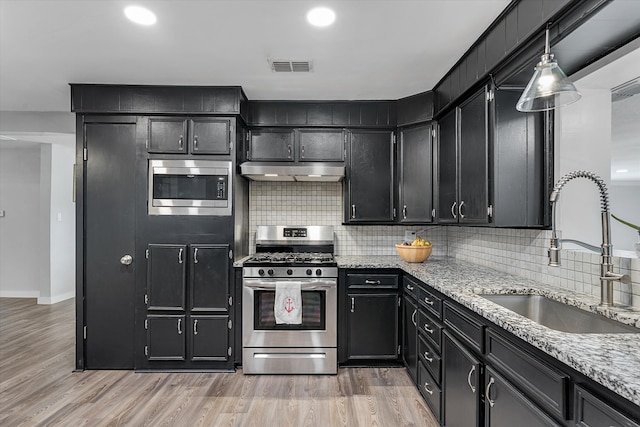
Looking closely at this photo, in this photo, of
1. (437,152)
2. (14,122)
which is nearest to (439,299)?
(437,152)

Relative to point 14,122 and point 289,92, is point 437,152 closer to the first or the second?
point 289,92

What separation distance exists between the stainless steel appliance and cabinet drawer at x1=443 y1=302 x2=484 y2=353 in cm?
122

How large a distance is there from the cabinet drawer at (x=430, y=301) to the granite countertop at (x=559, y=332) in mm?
86

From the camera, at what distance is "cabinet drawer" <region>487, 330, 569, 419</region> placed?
43.6 inches

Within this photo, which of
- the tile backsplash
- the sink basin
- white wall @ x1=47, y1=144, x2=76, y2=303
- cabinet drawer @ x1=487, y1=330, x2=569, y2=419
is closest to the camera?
cabinet drawer @ x1=487, y1=330, x2=569, y2=419

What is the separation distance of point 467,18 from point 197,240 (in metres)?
2.59

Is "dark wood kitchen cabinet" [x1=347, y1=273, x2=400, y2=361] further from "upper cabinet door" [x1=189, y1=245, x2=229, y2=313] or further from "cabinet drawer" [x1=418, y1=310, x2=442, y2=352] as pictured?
"upper cabinet door" [x1=189, y1=245, x2=229, y2=313]

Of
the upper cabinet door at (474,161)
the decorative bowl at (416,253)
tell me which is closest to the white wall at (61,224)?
the decorative bowl at (416,253)

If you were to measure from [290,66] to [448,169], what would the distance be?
1.52 metres

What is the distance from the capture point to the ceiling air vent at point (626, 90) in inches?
64.9

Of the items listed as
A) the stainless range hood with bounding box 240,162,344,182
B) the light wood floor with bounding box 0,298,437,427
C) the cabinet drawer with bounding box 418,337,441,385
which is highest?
the stainless range hood with bounding box 240,162,344,182

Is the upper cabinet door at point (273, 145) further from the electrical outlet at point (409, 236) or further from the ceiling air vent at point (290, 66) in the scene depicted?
the electrical outlet at point (409, 236)

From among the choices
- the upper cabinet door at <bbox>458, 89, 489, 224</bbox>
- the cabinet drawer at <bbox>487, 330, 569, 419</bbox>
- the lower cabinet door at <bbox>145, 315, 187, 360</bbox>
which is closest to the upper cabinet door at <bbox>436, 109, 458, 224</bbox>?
the upper cabinet door at <bbox>458, 89, 489, 224</bbox>

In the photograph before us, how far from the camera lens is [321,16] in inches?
78.6
